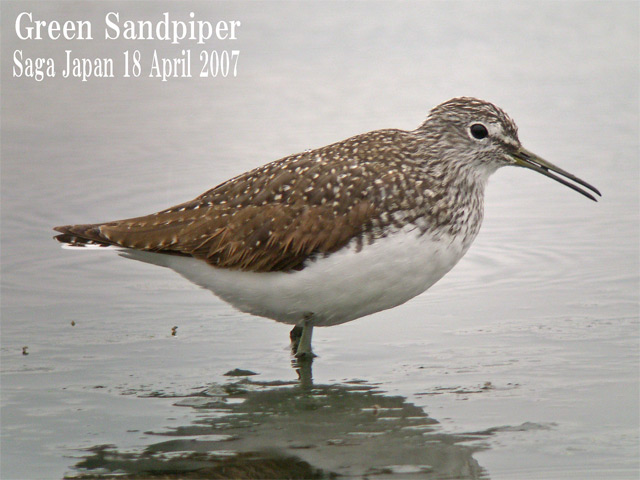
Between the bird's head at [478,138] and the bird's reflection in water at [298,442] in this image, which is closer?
the bird's reflection in water at [298,442]

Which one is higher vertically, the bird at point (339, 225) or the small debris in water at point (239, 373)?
the bird at point (339, 225)

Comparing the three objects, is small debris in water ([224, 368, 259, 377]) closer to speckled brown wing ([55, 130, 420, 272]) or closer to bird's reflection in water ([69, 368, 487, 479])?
bird's reflection in water ([69, 368, 487, 479])

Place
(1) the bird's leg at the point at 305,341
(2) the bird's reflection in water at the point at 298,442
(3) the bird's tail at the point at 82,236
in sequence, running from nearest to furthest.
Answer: (2) the bird's reflection in water at the point at 298,442 → (1) the bird's leg at the point at 305,341 → (3) the bird's tail at the point at 82,236

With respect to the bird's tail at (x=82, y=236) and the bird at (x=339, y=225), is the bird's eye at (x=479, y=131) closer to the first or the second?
the bird at (x=339, y=225)

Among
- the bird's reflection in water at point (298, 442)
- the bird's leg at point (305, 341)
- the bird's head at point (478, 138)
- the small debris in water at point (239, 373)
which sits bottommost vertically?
the bird's reflection in water at point (298, 442)

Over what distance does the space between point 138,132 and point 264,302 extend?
7913 mm

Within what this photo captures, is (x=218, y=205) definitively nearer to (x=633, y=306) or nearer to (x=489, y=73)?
(x=633, y=306)

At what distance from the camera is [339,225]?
8523 millimetres

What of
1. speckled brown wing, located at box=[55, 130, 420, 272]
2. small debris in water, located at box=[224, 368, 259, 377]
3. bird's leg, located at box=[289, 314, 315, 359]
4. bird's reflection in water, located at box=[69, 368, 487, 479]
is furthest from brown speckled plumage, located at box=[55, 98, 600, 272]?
bird's reflection in water, located at box=[69, 368, 487, 479]

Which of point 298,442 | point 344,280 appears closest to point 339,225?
point 344,280

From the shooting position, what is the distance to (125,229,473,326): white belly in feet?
27.5

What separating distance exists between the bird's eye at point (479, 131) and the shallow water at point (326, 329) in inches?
70.3

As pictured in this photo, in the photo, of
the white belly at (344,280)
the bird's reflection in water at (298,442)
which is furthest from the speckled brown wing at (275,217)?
the bird's reflection in water at (298,442)

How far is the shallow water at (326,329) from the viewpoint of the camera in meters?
7.14
